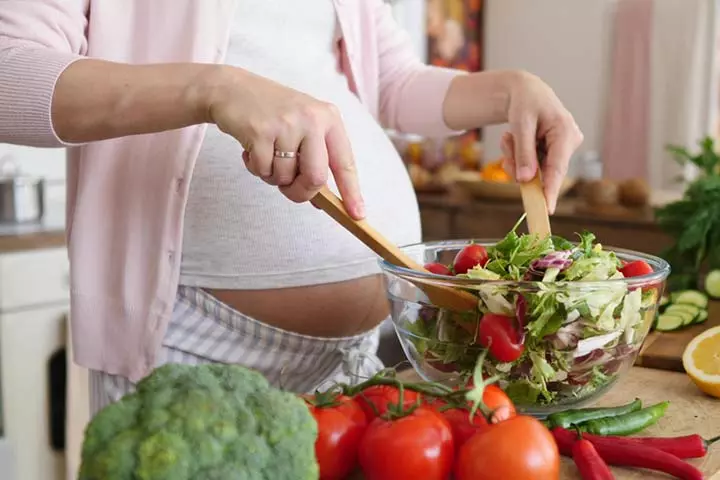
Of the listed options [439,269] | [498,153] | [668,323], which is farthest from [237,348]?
[498,153]

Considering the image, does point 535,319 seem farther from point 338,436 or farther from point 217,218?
point 217,218

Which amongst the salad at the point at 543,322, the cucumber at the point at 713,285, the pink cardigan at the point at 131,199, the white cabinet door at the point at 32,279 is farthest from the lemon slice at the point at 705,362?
the white cabinet door at the point at 32,279

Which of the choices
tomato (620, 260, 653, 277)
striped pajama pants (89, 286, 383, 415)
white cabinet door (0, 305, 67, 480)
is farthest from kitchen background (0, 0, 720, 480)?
tomato (620, 260, 653, 277)

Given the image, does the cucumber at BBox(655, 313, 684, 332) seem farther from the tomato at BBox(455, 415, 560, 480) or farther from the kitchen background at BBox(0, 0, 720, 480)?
the kitchen background at BBox(0, 0, 720, 480)

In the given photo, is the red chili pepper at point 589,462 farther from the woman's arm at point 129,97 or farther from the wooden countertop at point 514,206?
the wooden countertop at point 514,206

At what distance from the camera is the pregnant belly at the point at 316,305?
2.97 ft

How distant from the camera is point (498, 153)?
14.3 ft

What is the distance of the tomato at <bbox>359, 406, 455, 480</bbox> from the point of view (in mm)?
575

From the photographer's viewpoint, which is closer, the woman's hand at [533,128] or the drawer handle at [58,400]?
the woman's hand at [533,128]

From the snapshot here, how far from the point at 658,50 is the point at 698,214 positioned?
2598 mm

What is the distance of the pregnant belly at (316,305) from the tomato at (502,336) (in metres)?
0.21

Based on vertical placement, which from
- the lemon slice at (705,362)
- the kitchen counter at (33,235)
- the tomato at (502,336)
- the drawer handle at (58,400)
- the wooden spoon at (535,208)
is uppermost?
the wooden spoon at (535,208)

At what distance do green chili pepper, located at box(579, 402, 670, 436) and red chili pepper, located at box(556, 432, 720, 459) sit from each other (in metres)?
0.02

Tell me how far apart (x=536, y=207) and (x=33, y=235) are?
1658mm
